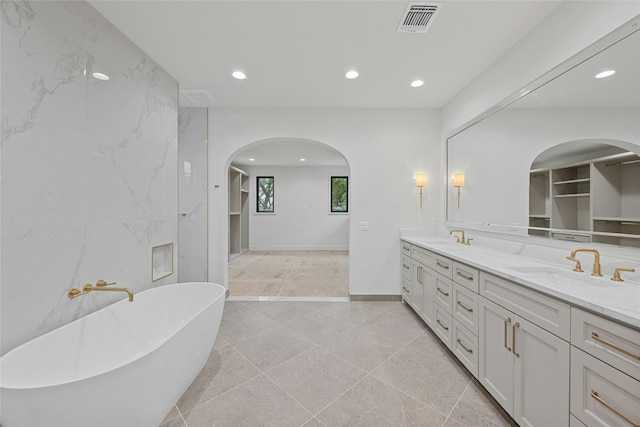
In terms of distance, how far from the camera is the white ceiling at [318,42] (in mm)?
1695

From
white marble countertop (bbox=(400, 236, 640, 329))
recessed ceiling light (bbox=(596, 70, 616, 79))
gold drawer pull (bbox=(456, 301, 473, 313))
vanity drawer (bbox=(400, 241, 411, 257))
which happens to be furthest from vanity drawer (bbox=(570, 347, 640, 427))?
vanity drawer (bbox=(400, 241, 411, 257))

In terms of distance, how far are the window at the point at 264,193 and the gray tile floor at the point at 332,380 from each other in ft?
16.8

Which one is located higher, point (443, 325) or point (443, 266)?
point (443, 266)

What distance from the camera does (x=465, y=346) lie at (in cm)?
184

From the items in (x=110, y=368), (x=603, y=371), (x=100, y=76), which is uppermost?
(x=100, y=76)

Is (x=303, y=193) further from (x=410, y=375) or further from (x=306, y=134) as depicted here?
(x=410, y=375)

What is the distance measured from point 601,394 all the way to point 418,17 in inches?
90.4

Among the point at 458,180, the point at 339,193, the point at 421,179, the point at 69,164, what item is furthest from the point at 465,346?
the point at 339,193

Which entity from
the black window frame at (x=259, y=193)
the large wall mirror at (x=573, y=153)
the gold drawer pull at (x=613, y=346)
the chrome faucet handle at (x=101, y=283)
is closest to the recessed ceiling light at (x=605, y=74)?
the large wall mirror at (x=573, y=153)

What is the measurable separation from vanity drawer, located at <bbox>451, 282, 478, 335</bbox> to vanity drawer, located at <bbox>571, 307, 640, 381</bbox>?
684 mm

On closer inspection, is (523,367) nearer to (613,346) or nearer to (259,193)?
(613,346)

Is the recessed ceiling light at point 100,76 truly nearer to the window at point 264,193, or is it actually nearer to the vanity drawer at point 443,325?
the vanity drawer at point 443,325

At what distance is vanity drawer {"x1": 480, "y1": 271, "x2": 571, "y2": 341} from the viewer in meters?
1.11

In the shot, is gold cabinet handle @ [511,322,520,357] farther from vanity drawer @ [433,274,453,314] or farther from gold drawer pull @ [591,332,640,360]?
vanity drawer @ [433,274,453,314]
